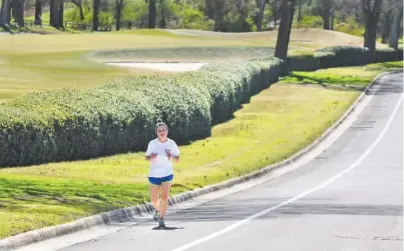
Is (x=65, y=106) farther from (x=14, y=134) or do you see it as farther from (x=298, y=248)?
(x=298, y=248)

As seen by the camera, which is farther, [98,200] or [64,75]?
[64,75]

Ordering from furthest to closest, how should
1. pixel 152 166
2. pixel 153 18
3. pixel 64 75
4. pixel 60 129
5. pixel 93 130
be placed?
pixel 153 18, pixel 64 75, pixel 93 130, pixel 60 129, pixel 152 166

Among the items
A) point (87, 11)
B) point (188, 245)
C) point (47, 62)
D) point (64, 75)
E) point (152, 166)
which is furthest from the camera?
point (87, 11)

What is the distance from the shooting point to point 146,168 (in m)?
27.3

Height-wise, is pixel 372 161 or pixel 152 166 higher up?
pixel 152 166

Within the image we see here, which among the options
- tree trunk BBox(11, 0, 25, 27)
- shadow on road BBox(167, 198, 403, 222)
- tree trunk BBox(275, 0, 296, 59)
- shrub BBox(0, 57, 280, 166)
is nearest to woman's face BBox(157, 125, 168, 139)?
shadow on road BBox(167, 198, 403, 222)

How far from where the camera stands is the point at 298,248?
1481cm

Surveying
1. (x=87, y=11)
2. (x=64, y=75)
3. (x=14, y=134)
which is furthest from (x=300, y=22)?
(x=14, y=134)

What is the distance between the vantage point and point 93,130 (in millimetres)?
28375

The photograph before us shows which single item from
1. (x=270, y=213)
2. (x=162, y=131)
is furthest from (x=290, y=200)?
(x=162, y=131)

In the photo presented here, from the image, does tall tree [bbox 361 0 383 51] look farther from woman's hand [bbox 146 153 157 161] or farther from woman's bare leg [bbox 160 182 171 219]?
woman's hand [bbox 146 153 157 161]

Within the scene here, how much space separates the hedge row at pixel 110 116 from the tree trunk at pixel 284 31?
27.1 m

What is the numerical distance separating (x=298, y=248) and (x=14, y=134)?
436 inches

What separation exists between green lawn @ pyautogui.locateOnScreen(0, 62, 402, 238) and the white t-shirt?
1.40 m
